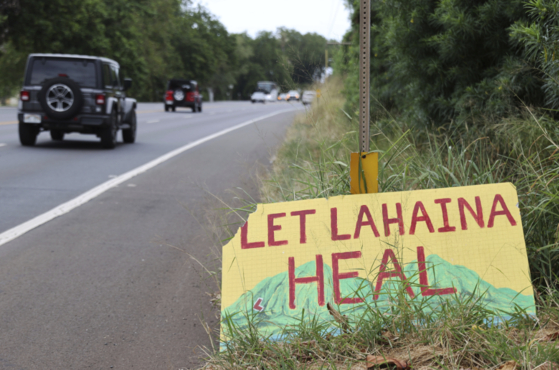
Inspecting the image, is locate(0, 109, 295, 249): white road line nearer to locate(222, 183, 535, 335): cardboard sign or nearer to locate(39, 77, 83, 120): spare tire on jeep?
locate(222, 183, 535, 335): cardboard sign

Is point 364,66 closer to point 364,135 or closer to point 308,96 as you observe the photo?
point 364,135

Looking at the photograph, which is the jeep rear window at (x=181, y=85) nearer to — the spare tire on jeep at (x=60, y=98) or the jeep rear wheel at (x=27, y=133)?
the jeep rear wheel at (x=27, y=133)

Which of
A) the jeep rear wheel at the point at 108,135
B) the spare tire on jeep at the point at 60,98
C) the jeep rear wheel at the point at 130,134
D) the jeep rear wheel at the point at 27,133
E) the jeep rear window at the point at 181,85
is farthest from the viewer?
the jeep rear window at the point at 181,85

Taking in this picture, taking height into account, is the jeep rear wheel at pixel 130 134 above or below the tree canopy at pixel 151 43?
below

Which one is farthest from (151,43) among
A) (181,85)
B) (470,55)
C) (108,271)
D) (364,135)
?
(364,135)

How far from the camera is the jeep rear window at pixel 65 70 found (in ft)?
40.7

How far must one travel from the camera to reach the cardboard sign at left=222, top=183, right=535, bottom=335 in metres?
3.04

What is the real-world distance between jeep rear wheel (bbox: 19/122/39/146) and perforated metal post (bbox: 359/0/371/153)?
11.2 meters

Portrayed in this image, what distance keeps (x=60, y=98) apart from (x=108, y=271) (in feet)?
28.7

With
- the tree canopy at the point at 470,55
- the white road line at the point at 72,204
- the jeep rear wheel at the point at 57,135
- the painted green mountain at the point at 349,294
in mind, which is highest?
the tree canopy at the point at 470,55

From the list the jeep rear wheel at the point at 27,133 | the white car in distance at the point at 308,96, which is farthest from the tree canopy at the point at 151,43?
Result: the jeep rear wheel at the point at 27,133

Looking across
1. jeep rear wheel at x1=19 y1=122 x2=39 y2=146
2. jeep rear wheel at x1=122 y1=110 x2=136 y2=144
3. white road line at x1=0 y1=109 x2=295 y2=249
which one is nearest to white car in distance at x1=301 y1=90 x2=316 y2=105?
white road line at x1=0 y1=109 x2=295 y2=249

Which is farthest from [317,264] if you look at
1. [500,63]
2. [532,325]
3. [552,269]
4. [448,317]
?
[500,63]

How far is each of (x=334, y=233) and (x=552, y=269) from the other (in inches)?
50.2
